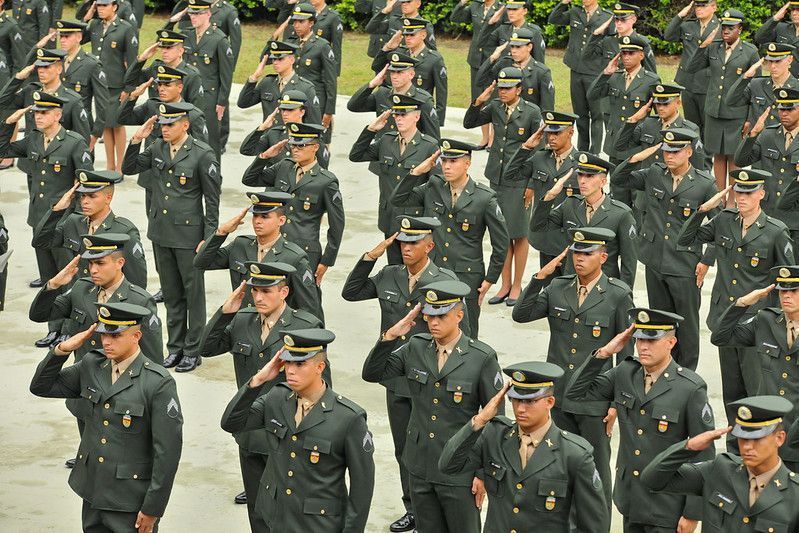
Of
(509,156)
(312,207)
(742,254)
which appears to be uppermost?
(742,254)

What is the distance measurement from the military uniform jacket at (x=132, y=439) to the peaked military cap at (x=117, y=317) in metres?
0.21

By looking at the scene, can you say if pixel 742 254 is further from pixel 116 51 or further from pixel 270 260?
pixel 116 51

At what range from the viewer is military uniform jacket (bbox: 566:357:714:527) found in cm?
904

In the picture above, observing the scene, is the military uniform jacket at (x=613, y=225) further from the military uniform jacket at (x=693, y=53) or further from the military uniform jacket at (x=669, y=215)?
the military uniform jacket at (x=693, y=53)

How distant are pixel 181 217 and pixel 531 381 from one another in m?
5.93

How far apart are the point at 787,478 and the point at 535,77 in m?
9.54

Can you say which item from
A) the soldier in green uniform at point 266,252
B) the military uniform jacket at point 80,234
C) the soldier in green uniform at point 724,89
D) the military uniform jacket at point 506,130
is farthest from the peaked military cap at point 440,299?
the soldier in green uniform at point 724,89

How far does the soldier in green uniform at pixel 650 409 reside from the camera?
9.05 meters

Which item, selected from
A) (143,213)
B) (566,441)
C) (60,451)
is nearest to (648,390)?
(566,441)

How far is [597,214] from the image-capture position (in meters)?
12.2

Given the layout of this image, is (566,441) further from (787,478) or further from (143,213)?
(143,213)

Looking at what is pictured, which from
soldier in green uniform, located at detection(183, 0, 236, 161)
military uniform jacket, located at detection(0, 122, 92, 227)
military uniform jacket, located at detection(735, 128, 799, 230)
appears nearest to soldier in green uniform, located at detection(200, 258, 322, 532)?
military uniform jacket, located at detection(0, 122, 92, 227)

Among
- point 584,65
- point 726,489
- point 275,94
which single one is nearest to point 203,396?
point 275,94

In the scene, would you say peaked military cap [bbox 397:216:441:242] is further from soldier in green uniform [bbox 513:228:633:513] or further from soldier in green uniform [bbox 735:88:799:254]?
soldier in green uniform [bbox 735:88:799:254]
